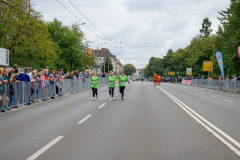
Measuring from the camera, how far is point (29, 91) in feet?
45.9

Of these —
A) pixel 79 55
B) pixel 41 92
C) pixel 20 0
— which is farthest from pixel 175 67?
pixel 41 92

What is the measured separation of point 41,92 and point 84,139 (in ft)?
33.8

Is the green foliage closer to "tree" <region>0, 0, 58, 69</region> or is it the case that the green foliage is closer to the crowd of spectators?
"tree" <region>0, 0, 58, 69</region>

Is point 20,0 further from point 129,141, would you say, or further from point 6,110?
point 129,141

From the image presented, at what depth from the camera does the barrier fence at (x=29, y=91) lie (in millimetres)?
11432

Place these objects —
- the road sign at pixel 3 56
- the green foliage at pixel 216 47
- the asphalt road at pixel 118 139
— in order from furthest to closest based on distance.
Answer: the green foliage at pixel 216 47 < the road sign at pixel 3 56 < the asphalt road at pixel 118 139

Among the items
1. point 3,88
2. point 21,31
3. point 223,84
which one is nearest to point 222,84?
point 223,84

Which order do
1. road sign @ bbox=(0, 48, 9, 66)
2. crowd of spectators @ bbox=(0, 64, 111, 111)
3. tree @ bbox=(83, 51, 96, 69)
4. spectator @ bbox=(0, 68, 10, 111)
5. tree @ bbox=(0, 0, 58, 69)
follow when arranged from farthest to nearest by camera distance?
tree @ bbox=(83, 51, 96, 69) < tree @ bbox=(0, 0, 58, 69) < road sign @ bbox=(0, 48, 9, 66) < crowd of spectators @ bbox=(0, 64, 111, 111) < spectator @ bbox=(0, 68, 10, 111)

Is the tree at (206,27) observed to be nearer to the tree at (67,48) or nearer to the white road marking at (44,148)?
the tree at (67,48)

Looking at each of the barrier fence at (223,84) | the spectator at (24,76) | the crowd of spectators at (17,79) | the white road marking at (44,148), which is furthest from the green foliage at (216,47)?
the white road marking at (44,148)

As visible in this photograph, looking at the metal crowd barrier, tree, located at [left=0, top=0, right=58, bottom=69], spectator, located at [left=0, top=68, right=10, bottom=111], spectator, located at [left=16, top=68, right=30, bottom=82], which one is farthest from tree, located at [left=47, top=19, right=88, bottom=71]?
spectator, located at [left=0, top=68, right=10, bottom=111]

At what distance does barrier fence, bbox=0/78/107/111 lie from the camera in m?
11.4

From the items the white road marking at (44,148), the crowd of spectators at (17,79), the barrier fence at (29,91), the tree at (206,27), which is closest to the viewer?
the white road marking at (44,148)

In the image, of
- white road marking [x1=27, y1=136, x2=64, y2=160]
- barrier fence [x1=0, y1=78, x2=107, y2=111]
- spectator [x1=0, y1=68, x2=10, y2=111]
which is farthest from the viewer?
barrier fence [x1=0, y1=78, x2=107, y2=111]
